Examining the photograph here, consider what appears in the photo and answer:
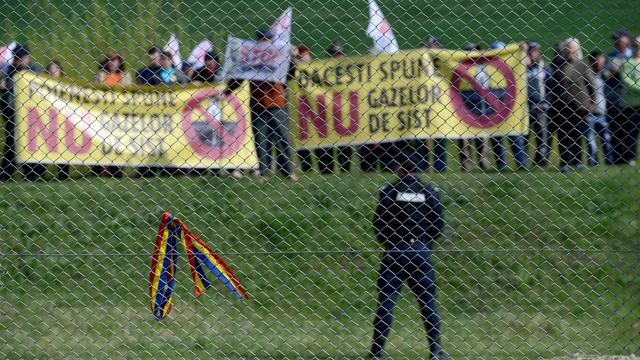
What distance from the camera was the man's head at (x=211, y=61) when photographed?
8.86 m

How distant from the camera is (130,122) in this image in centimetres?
953

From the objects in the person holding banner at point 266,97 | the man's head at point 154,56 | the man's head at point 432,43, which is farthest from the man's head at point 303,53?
the man's head at point 154,56

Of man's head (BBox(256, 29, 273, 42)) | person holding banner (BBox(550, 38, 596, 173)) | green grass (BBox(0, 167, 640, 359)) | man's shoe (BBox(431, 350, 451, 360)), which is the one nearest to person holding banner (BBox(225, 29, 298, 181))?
man's head (BBox(256, 29, 273, 42))

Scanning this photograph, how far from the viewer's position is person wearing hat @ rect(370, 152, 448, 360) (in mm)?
7930

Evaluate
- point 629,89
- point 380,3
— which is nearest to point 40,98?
point 380,3

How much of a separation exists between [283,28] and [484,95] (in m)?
2.11

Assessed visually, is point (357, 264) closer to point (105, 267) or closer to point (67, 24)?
point (105, 267)

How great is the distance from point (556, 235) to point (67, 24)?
4.27m

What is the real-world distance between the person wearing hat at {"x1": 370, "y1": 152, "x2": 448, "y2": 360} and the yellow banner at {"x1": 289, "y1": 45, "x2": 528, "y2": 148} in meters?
0.79

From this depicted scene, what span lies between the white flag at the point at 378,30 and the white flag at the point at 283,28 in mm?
577

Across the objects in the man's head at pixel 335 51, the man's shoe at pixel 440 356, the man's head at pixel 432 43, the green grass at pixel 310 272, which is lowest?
the man's shoe at pixel 440 356

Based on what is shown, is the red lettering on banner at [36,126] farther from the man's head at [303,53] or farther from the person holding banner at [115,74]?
the man's head at [303,53]

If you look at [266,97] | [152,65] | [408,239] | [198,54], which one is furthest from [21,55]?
[408,239]

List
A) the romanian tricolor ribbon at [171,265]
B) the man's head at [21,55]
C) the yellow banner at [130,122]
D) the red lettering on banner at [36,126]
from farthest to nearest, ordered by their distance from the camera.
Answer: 1. the red lettering on banner at [36,126]
2. the man's head at [21,55]
3. the yellow banner at [130,122]
4. the romanian tricolor ribbon at [171,265]
